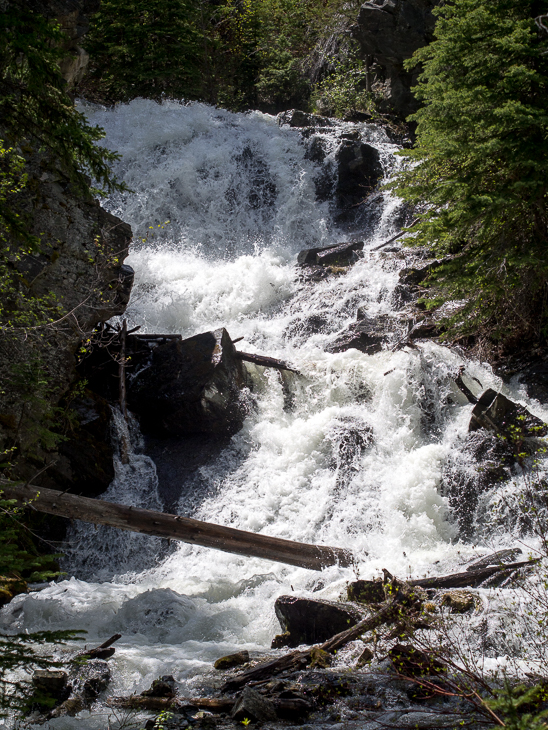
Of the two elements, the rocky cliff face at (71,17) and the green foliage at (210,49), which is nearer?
the rocky cliff face at (71,17)

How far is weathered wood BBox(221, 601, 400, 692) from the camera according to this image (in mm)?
4715

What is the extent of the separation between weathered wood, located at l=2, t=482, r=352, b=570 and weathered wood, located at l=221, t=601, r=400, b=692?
1531 millimetres

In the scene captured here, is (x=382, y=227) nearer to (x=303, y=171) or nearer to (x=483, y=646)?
(x=303, y=171)

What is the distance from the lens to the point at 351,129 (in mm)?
18344

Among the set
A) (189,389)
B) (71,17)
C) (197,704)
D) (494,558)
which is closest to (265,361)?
(189,389)

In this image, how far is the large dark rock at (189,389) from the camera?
9.67 meters

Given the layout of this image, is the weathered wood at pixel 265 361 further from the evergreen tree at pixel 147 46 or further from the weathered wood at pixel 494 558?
the evergreen tree at pixel 147 46

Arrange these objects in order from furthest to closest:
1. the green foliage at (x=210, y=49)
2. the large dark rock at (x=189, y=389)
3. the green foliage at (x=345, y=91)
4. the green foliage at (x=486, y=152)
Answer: the green foliage at (x=345, y=91) → the green foliage at (x=210, y=49) → the large dark rock at (x=189, y=389) → the green foliage at (x=486, y=152)

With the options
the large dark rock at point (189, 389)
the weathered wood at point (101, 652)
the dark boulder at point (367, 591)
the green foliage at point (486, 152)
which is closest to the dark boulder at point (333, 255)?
the large dark rock at point (189, 389)

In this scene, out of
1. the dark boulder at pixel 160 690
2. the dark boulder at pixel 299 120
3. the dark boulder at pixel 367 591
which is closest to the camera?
the dark boulder at pixel 160 690

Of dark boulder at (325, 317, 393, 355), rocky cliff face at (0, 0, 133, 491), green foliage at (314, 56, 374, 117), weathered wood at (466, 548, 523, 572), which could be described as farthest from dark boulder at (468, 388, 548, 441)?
green foliage at (314, 56, 374, 117)

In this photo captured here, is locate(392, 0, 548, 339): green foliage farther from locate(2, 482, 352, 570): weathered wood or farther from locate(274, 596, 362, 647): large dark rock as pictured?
locate(274, 596, 362, 647): large dark rock

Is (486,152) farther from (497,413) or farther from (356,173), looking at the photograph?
(356,173)

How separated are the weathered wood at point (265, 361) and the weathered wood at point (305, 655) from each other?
5.67m
